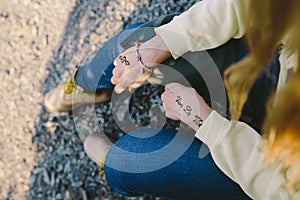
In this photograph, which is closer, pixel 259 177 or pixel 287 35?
pixel 287 35

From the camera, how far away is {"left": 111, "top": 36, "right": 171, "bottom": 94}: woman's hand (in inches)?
39.7

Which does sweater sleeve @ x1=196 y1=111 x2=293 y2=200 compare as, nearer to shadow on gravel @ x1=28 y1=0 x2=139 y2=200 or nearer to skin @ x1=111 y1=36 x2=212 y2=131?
skin @ x1=111 y1=36 x2=212 y2=131

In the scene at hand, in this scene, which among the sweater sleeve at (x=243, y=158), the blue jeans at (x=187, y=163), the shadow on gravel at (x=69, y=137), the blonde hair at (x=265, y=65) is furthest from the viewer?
the shadow on gravel at (x=69, y=137)

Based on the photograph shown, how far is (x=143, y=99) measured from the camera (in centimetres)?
138

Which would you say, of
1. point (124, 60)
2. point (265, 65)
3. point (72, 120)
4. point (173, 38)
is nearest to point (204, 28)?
point (173, 38)

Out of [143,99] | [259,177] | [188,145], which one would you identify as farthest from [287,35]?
[143,99]

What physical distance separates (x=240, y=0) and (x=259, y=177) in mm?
313

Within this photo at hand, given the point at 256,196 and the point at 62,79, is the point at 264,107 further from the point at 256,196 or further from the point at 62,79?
the point at 62,79

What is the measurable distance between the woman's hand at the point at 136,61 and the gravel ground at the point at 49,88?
311mm

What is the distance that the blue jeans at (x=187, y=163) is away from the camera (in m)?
0.92

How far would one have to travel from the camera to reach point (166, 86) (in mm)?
1003

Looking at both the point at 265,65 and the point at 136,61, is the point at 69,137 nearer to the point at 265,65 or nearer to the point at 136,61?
the point at 136,61

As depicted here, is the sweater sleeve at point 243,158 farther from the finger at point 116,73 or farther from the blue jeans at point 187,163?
the finger at point 116,73

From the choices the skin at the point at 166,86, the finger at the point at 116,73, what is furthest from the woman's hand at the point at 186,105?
the finger at the point at 116,73
